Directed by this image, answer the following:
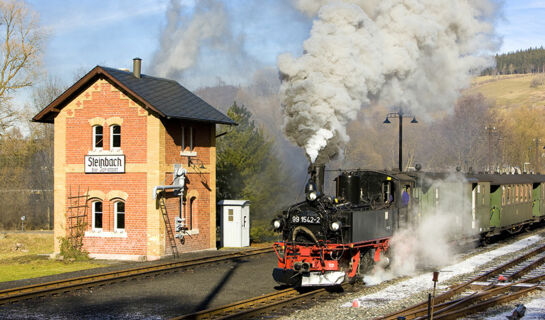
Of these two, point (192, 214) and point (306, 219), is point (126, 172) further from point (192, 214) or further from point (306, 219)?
point (306, 219)

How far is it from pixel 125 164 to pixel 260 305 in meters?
10.4

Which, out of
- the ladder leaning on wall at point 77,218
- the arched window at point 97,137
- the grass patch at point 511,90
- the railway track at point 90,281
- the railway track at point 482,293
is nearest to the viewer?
the railway track at point 482,293

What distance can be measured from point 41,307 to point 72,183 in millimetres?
9811

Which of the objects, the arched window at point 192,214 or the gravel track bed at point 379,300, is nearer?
the gravel track bed at point 379,300

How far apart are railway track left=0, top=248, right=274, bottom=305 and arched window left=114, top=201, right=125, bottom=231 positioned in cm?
342

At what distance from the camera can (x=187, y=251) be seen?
21297mm

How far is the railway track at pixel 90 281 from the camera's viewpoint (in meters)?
12.9

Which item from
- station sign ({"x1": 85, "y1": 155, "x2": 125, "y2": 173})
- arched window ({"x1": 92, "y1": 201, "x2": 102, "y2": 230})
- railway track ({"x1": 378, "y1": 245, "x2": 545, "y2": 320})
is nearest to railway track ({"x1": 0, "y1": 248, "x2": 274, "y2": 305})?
arched window ({"x1": 92, "y1": 201, "x2": 102, "y2": 230})

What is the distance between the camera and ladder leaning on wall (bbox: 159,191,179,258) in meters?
19.9

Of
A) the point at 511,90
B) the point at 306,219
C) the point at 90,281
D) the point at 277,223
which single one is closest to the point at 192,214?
the point at 90,281

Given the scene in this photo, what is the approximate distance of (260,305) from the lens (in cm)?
1173

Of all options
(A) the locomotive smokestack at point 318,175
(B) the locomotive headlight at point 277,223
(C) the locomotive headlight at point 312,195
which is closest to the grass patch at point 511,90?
(A) the locomotive smokestack at point 318,175

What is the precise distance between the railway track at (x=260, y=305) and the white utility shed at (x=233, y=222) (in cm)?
1019

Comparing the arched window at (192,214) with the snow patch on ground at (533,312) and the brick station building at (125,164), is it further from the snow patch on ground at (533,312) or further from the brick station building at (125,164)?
the snow patch on ground at (533,312)
